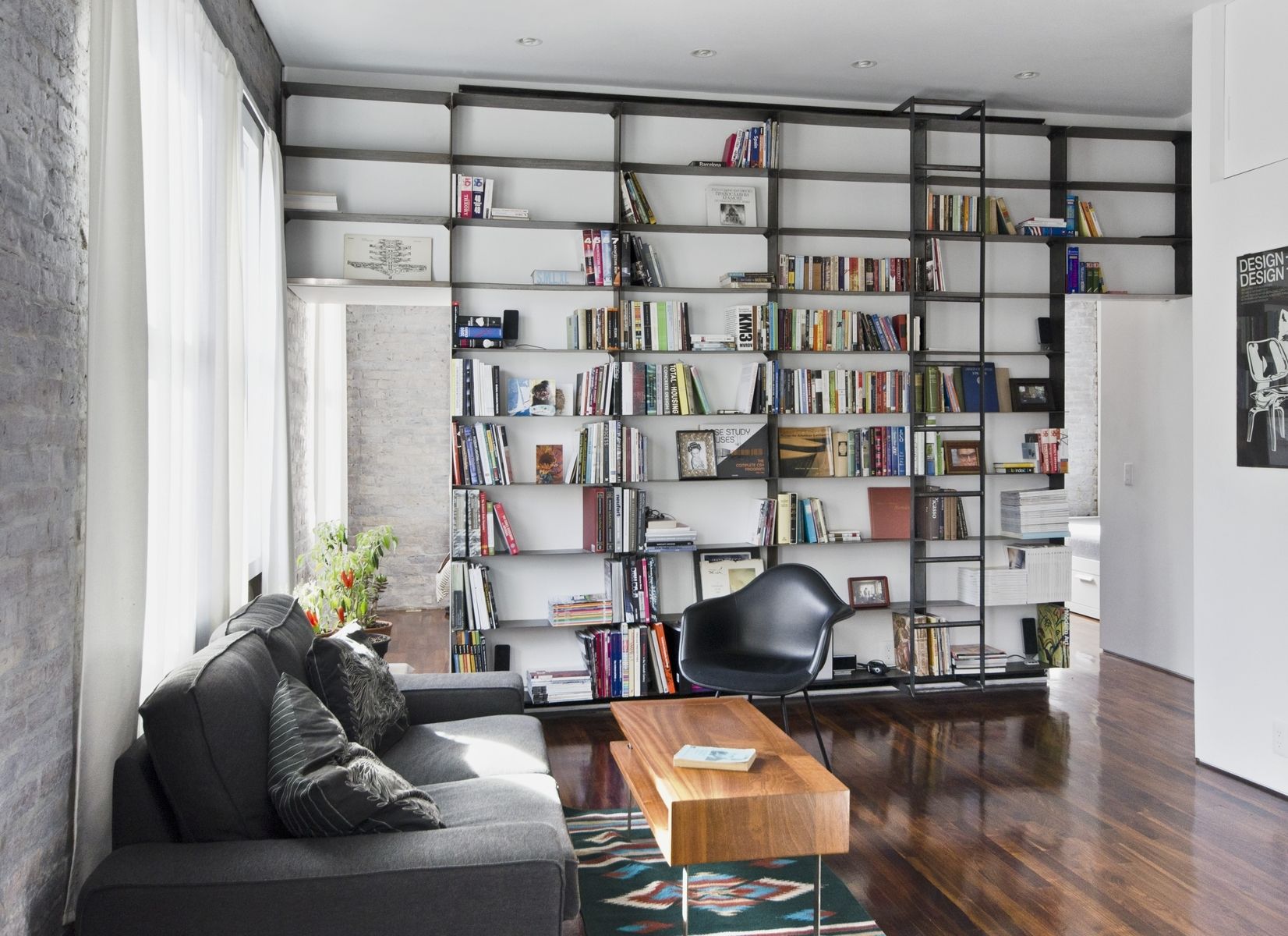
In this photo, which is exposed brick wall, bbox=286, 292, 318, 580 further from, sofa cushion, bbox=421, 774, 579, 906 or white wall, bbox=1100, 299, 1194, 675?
white wall, bbox=1100, 299, 1194, 675

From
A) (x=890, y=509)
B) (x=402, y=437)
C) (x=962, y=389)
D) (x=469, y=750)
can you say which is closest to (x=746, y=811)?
(x=469, y=750)

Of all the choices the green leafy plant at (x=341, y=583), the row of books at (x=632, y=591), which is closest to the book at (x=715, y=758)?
the green leafy plant at (x=341, y=583)

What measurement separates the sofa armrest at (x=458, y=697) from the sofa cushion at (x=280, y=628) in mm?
442

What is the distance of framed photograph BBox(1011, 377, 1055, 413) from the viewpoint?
230 inches

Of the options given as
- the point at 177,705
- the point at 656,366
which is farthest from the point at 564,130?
the point at 177,705

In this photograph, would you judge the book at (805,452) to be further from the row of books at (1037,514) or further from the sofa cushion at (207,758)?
the sofa cushion at (207,758)

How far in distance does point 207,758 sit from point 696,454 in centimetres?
351

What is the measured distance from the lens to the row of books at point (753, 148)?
18.0 feet

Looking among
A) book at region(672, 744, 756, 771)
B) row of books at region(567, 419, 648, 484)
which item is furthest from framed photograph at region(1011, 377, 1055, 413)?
book at region(672, 744, 756, 771)

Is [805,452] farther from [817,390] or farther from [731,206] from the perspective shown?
[731,206]

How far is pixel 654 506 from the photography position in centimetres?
555

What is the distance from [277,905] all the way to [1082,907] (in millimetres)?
2287

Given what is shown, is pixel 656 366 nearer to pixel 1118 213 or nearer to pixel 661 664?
pixel 661 664

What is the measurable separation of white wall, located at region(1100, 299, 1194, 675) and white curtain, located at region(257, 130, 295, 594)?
4.64 meters
